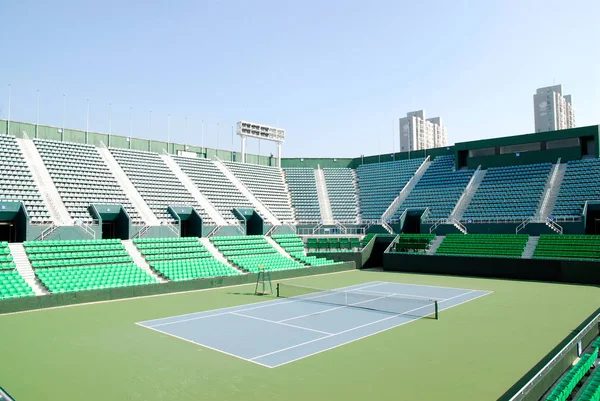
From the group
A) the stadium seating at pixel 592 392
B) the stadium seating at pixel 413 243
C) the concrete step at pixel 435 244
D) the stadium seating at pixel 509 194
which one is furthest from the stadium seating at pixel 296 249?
the stadium seating at pixel 592 392

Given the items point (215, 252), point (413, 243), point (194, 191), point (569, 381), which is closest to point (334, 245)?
point (413, 243)

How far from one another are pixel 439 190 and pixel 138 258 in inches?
1118

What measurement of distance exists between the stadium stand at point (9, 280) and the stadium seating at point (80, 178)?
23.0 ft

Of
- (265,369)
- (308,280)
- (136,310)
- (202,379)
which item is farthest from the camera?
(308,280)

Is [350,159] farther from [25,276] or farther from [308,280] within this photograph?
[25,276]

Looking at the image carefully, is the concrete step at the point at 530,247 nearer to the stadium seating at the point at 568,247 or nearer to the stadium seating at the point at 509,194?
the stadium seating at the point at 568,247

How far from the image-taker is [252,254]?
107 feet

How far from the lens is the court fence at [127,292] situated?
1862 cm

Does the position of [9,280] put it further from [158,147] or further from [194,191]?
[158,147]

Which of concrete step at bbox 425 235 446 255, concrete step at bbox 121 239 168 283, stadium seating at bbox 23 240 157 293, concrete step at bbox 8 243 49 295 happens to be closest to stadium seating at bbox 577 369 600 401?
stadium seating at bbox 23 240 157 293

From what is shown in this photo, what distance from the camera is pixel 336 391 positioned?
9.48 meters

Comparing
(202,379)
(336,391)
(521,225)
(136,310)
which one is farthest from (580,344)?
(521,225)

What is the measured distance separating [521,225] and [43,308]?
30.8 meters

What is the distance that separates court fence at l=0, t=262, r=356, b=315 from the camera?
61.1 feet
